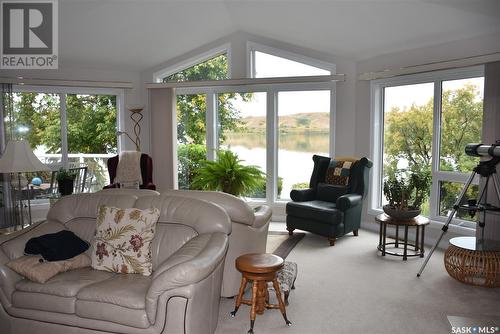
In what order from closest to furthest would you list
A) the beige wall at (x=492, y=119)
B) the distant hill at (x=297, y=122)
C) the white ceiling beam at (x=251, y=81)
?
the beige wall at (x=492, y=119)
the white ceiling beam at (x=251, y=81)
the distant hill at (x=297, y=122)

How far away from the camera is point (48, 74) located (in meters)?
5.95

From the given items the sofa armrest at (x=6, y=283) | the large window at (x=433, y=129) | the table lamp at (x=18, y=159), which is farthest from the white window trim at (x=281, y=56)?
the sofa armrest at (x=6, y=283)

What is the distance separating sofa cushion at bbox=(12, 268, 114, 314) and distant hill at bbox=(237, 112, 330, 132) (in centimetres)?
420

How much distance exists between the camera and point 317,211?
4.88 metres

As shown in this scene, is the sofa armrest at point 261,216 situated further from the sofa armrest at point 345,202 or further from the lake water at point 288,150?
the lake water at point 288,150

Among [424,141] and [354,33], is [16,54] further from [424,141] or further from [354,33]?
[424,141]

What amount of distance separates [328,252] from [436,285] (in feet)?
4.07

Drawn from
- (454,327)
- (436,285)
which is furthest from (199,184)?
(454,327)

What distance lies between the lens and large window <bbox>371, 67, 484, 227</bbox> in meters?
4.59

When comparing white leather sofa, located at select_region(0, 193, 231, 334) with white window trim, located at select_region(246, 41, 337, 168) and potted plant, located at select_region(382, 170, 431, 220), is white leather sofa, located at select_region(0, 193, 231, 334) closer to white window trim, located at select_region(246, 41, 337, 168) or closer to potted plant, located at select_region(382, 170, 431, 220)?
potted plant, located at select_region(382, 170, 431, 220)

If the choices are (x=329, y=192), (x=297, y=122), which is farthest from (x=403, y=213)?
(x=297, y=122)

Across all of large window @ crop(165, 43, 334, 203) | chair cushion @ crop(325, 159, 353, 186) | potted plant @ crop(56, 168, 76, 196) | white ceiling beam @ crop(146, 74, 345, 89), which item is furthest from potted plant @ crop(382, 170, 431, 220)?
potted plant @ crop(56, 168, 76, 196)

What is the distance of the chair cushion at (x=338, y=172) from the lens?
527 cm

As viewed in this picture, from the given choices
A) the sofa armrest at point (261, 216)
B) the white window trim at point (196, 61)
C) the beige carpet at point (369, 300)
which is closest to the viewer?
the beige carpet at point (369, 300)
